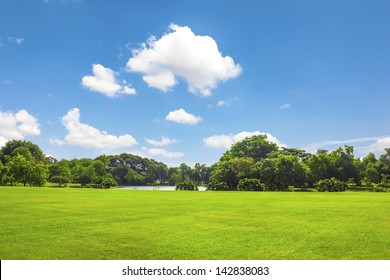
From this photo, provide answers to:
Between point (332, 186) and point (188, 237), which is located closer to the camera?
point (188, 237)

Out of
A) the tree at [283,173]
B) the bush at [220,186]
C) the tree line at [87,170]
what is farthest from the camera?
the bush at [220,186]

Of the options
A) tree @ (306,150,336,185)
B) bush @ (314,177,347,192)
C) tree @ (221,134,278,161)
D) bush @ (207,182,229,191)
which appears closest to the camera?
bush @ (314,177,347,192)

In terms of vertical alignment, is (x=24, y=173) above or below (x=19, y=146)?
below

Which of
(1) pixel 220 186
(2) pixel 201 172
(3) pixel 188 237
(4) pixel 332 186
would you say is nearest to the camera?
(3) pixel 188 237

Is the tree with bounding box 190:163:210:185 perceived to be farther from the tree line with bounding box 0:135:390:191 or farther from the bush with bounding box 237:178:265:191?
the bush with bounding box 237:178:265:191

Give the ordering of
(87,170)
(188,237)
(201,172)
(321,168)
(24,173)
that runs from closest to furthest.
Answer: (188,237) → (24,173) → (321,168) → (87,170) → (201,172)

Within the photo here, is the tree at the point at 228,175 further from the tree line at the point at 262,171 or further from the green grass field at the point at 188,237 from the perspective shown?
the green grass field at the point at 188,237

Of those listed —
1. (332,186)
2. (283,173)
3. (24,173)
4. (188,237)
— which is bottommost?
(188,237)

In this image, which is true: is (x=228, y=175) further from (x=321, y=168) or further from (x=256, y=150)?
(x=256, y=150)

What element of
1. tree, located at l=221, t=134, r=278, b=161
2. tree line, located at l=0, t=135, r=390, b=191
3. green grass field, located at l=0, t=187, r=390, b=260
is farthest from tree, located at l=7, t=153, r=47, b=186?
green grass field, located at l=0, t=187, r=390, b=260

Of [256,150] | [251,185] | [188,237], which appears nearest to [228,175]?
[251,185]

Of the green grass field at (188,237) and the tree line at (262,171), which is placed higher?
the tree line at (262,171)

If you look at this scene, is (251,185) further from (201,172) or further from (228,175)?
(201,172)

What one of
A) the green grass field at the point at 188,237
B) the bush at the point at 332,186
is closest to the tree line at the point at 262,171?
the bush at the point at 332,186
